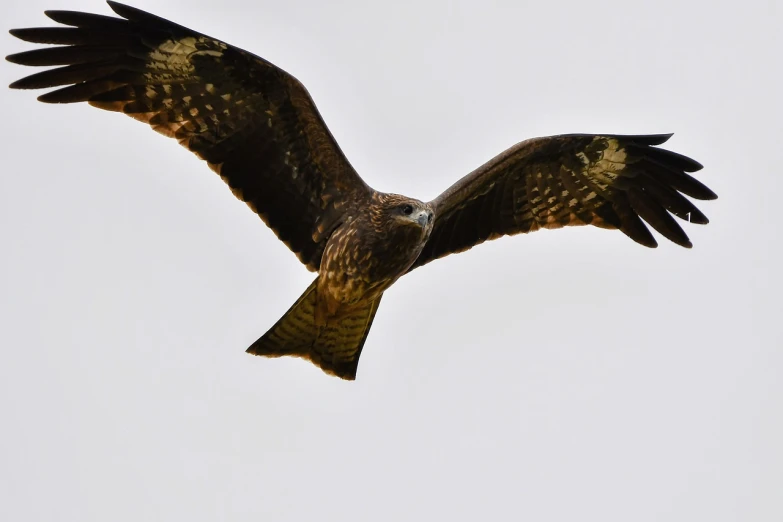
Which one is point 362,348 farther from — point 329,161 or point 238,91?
point 238,91

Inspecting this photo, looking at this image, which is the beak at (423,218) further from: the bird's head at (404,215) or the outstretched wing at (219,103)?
the outstretched wing at (219,103)

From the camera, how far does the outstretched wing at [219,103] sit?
1041cm

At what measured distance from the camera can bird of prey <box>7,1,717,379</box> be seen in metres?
10.5

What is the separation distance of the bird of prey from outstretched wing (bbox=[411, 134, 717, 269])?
12 mm

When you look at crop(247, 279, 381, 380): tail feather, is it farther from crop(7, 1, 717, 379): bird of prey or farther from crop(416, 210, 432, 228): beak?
Result: crop(416, 210, 432, 228): beak

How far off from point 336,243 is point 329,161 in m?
0.69

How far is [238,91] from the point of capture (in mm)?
10828

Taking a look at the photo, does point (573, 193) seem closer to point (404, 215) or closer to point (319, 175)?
point (404, 215)

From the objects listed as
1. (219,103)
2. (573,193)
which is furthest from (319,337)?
(573,193)

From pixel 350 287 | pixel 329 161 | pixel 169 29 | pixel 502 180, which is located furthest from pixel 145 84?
pixel 502 180

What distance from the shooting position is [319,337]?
1143 cm

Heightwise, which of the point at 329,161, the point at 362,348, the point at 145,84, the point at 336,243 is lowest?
the point at 362,348

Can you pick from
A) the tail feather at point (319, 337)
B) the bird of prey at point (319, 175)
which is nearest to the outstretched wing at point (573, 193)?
the bird of prey at point (319, 175)

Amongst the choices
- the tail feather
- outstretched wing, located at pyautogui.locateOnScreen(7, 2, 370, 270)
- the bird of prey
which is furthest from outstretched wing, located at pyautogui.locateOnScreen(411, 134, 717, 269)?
outstretched wing, located at pyautogui.locateOnScreen(7, 2, 370, 270)
